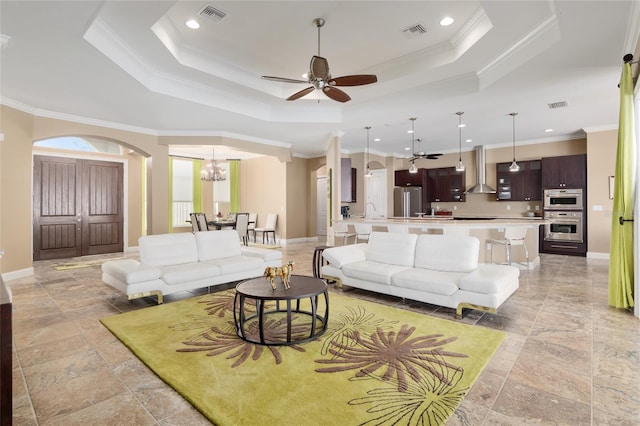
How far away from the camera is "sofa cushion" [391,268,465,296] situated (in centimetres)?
360

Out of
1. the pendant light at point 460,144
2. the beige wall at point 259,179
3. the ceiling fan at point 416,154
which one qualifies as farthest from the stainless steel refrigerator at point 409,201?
the pendant light at point 460,144

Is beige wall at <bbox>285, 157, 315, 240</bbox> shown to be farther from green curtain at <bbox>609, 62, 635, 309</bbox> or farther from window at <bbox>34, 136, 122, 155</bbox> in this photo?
green curtain at <bbox>609, 62, 635, 309</bbox>

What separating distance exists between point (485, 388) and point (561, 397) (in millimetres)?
446

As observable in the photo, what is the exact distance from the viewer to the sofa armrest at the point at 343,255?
464 cm

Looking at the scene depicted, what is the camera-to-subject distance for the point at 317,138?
8.30 meters

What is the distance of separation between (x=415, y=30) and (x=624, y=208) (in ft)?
10.3

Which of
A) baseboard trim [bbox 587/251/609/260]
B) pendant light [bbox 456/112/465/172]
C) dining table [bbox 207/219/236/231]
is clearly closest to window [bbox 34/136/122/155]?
dining table [bbox 207/219/236/231]

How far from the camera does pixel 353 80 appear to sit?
3.87m

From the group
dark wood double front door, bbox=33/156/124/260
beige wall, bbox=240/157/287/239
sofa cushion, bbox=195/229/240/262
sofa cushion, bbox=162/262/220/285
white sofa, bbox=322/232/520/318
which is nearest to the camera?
white sofa, bbox=322/232/520/318

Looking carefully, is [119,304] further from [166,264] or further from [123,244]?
[123,244]

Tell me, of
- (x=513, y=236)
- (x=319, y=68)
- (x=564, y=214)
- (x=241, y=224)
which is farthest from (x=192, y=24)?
(x=564, y=214)

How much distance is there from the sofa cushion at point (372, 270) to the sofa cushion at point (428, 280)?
105mm

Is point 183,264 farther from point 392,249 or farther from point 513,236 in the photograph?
point 513,236

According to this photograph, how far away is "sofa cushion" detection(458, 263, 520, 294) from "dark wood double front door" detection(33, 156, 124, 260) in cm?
863
